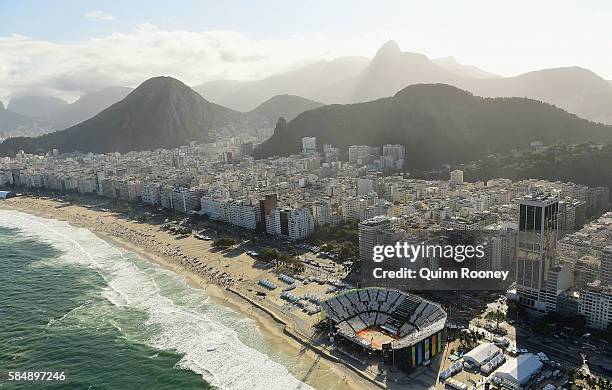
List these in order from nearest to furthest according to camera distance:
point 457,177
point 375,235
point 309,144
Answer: point 375,235 < point 457,177 < point 309,144

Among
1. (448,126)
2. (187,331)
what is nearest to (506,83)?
(448,126)

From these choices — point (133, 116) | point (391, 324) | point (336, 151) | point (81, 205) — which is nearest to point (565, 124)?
point (336, 151)

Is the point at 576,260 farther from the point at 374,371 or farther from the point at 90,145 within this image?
the point at 90,145

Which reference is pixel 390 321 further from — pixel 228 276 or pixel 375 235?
pixel 228 276

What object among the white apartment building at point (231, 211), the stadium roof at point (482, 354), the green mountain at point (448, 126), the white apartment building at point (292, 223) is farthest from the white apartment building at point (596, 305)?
the green mountain at point (448, 126)

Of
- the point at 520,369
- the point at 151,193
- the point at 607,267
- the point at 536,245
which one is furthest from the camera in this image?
the point at 151,193

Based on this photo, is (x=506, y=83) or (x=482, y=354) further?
(x=506, y=83)

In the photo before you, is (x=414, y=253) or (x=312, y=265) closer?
(x=414, y=253)

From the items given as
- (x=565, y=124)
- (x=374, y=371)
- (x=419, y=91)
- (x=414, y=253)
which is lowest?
(x=374, y=371)
